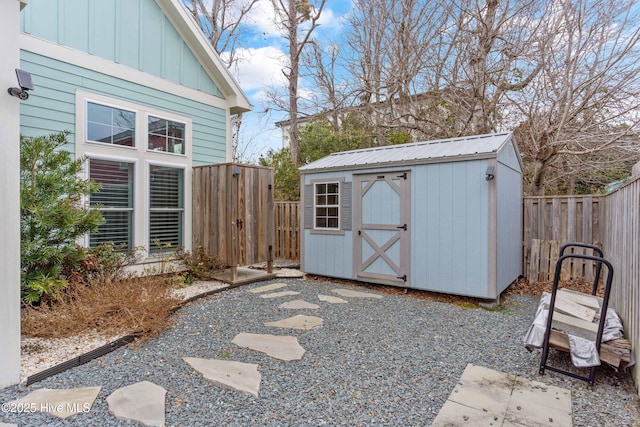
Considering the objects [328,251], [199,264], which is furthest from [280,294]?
[199,264]

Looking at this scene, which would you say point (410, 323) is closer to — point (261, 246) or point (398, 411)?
point (398, 411)

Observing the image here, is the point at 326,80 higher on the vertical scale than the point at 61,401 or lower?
higher

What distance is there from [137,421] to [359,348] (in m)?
1.90

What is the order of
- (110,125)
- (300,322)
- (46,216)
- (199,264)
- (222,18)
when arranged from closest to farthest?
(46,216) → (300,322) → (110,125) → (199,264) → (222,18)

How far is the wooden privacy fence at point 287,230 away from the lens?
8.77m

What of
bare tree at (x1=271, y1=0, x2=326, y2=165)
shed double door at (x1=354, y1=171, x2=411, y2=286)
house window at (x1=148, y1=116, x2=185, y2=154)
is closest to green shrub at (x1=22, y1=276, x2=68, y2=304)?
house window at (x1=148, y1=116, x2=185, y2=154)

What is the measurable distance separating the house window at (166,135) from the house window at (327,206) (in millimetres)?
2623

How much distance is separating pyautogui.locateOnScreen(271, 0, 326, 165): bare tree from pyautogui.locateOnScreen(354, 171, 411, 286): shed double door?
6115 mm

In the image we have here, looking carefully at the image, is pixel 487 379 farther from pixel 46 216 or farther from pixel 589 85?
pixel 589 85

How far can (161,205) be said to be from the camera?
6.16m

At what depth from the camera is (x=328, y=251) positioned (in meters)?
6.53

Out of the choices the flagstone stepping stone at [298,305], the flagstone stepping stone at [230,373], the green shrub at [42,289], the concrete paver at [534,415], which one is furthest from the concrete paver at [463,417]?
the green shrub at [42,289]

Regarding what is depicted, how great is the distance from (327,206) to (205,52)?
367 cm

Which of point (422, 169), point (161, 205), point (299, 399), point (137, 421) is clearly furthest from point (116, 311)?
point (422, 169)
